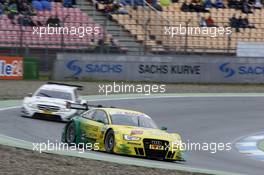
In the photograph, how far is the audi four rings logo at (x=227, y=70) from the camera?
3628 centimetres

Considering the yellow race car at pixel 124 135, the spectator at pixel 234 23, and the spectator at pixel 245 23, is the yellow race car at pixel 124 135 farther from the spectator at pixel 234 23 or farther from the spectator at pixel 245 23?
the spectator at pixel 245 23

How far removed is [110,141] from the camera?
16.7m

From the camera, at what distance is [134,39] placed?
38.3 meters

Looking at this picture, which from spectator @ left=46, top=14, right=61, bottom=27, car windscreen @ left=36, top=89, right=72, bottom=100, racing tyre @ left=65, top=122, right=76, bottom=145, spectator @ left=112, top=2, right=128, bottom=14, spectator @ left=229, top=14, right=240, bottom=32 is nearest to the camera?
racing tyre @ left=65, top=122, right=76, bottom=145

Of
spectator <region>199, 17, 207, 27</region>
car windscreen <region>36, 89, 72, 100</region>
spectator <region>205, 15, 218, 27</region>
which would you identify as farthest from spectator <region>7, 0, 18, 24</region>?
car windscreen <region>36, 89, 72, 100</region>

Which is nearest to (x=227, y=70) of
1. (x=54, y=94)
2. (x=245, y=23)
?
(x=245, y=23)

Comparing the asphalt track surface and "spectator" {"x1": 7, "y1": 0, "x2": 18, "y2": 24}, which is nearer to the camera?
the asphalt track surface

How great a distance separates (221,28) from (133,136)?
73.8ft

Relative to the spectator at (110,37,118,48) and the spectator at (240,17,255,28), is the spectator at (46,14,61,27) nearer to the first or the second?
the spectator at (110,37,118,48)

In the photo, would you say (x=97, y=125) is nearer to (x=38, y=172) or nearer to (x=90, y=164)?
(x=90, y=164)

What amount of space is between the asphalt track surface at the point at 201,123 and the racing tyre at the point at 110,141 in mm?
1609

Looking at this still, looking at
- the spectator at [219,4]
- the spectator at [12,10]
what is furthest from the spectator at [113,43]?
the spectator at [219,4]

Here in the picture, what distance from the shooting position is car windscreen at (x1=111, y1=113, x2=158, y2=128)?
1739 cm

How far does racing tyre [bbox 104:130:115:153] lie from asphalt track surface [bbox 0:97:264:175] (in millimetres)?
1609
